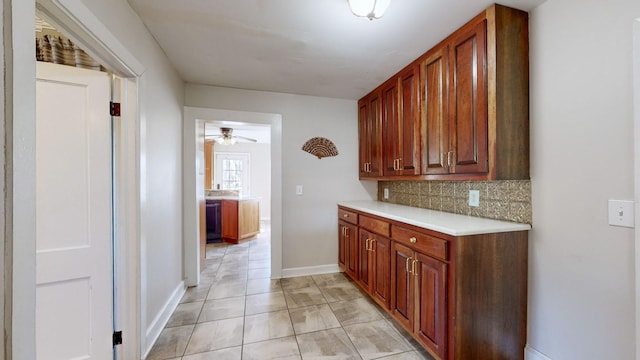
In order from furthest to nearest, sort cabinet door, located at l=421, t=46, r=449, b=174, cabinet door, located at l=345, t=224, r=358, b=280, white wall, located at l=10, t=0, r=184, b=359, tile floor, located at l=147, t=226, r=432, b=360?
cabinet door, located at l=345, t=224, r=358, b=280 < cabinet door, located at l=421, t=46, r=449, b=174 < tile floor, located at l=147, t=226, r=432, b=360 < white wall, located at l=10, t=0, r=184, b=359

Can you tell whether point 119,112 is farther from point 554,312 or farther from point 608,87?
point 554,312

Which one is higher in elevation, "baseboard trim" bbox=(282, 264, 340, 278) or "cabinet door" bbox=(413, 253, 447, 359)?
"cabinet door" bbox=(413, 253, 447, 359)

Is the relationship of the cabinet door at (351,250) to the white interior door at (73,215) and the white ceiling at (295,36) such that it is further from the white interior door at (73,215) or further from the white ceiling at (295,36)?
the white interior door at (73,215)

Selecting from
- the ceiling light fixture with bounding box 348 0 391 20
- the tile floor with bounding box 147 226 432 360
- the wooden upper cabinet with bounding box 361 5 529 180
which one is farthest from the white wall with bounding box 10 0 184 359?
the wooden upper cabinet with bounding box 361 5 529 180

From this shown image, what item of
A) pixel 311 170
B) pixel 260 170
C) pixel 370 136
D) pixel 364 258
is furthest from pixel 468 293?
pixel 260 170

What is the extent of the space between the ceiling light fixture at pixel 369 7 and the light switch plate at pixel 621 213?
1.52 metres

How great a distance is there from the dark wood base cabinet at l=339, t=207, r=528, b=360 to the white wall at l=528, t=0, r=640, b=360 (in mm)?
137

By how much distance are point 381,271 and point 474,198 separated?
971 millimetres

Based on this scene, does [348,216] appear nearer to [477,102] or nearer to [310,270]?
[310,270]

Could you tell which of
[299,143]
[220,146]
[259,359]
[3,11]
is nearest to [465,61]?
[299,143]

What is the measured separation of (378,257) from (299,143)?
166 centimetres

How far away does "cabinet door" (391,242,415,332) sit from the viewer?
1.82 meters

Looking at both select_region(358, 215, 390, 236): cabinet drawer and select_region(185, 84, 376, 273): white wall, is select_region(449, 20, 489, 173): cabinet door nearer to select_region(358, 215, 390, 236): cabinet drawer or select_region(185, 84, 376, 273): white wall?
select_region(358, 215, 390, 236): cabinet drawer

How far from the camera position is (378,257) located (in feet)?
7.41
